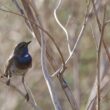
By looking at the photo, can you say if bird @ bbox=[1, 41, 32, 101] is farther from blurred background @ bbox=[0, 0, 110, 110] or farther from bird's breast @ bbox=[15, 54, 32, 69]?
blurred background @ bbox=[0, 0, 110, 110]

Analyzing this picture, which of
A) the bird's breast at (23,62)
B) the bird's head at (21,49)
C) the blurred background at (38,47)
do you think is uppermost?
the bird's head at (21,49)

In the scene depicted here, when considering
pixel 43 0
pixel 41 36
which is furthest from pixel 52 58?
pixel 43 0

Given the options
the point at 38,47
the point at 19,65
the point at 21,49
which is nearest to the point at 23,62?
the point at 19,65

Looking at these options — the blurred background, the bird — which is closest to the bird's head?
the bird

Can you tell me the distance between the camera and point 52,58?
9.46 feet

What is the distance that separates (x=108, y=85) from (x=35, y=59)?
219 centimetres

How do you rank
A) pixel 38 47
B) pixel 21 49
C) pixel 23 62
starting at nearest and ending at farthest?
pixel 23 62, pixel 21 49, pixel 38 47

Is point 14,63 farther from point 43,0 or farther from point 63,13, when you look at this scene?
point 63,13

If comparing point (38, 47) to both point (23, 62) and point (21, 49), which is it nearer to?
point (21, 49)

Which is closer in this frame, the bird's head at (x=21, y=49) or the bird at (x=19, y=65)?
the bird at (x=19, y=65)

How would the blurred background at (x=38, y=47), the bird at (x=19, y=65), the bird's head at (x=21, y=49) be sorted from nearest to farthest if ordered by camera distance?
1. the bird at (x=19, y=65)
2. the bird's head at (x=21, y=49)
3. the blurred background at (x=38, y=47)

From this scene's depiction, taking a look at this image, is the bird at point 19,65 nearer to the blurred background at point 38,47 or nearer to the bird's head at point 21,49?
the bird's head at point 21,49

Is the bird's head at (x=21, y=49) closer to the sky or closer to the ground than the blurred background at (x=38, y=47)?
closer to the sky

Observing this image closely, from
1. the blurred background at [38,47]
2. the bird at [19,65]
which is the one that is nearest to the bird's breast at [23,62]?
the bird at [19,65]
